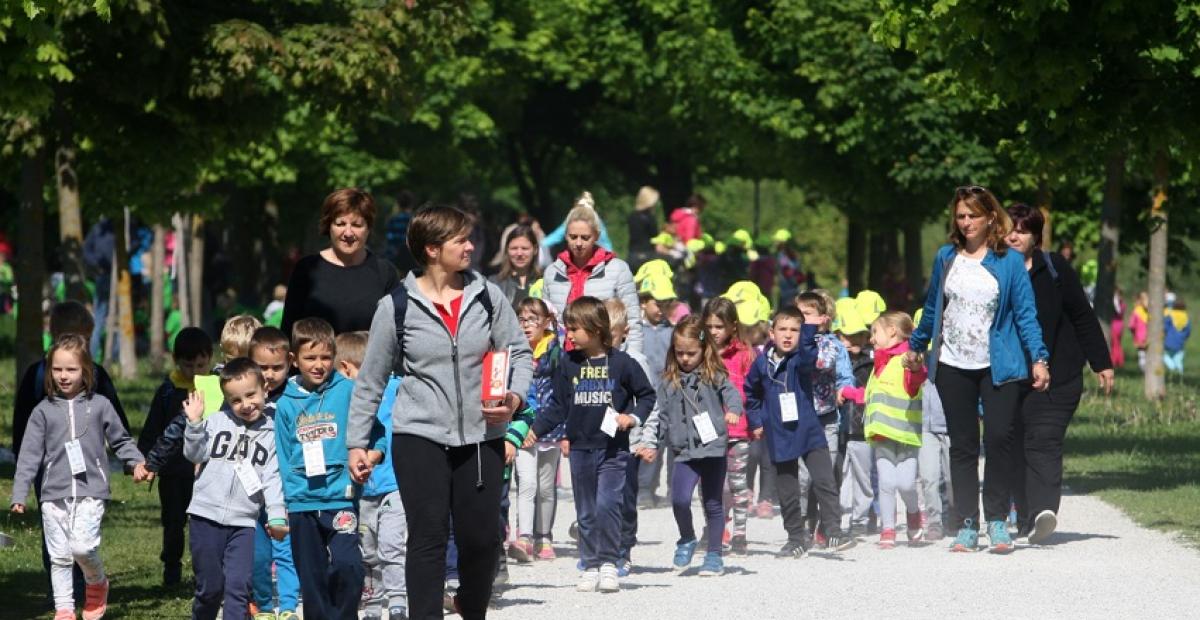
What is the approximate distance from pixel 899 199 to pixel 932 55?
194 inches

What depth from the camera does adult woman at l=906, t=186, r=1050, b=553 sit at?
12.4 meters

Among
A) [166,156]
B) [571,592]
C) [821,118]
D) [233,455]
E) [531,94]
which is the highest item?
[531,94]

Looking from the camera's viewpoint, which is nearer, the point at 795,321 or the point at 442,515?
the point at 442,515

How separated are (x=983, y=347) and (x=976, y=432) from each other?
0.48 metres

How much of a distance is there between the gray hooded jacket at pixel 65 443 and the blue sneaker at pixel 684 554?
133 inches

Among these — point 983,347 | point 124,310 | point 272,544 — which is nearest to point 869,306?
point 983,347

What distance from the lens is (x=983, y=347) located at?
1247 cm

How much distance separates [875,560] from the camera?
12312 mm

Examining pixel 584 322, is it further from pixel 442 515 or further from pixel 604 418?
pixel 442 515

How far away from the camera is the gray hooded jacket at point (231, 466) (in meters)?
9.09

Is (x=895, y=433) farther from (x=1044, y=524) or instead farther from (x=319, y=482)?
(x=319, y=482)

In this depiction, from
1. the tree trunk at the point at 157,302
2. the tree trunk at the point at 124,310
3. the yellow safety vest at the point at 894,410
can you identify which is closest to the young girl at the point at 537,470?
the yellow safety vest at the point at 894,410

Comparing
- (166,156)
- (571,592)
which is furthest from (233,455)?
(166,156)

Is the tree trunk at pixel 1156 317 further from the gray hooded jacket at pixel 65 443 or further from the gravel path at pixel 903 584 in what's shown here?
the gray hooded jacket at pixel 65 443
